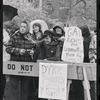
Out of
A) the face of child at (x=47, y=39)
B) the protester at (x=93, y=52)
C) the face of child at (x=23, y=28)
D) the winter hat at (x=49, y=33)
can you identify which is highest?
the face of child at (x=23, y=28)

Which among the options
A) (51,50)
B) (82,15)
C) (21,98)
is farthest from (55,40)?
(21,98)

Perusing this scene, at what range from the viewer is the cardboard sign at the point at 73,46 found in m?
3.27

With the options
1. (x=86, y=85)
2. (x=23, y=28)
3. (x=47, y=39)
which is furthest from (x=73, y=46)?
(x=23, y=28)

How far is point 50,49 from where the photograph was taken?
335 cm

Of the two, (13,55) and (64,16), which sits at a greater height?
(64,16)

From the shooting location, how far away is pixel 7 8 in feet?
11.3

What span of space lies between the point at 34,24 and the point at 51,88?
1.79ft

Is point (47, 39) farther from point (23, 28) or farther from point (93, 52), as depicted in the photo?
point (93, 52)

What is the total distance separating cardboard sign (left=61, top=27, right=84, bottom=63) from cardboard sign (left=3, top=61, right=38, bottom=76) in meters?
0.27

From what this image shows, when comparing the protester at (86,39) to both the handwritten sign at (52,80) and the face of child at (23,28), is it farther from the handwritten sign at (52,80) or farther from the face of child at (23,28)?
the face of child at (23,28)

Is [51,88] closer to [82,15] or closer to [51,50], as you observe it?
[51,50]

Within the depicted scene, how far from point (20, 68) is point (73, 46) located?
0.49 meters

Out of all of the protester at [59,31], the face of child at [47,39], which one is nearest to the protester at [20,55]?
the face of child at [47,39]

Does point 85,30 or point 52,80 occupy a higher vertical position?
point 85,30
